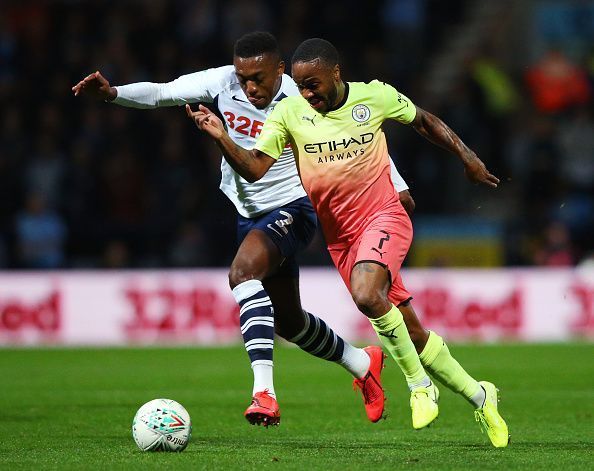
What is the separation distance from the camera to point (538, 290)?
1655cm

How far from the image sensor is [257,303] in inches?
291

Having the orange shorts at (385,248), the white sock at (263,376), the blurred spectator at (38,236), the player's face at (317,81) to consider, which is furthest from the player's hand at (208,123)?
the blurred spectator at (38,236)

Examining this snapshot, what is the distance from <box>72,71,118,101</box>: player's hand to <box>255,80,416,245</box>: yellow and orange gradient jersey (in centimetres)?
113

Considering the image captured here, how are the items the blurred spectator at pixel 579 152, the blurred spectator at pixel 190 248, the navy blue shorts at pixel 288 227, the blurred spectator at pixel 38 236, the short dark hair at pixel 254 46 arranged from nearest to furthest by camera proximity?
the short dark hair at pixel 254 46, the navy blue shorts at pixel 288 227, the blurred spectator at pixel 38 236, the blurred spectator at pixel 190 248, the blurred spectator at pixel 579 152

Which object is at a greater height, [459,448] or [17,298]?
[459,448]

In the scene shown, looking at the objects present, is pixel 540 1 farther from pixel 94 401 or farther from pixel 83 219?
pixel 94 401

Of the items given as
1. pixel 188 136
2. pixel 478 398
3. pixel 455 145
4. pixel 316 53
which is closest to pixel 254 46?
pixel 316 53

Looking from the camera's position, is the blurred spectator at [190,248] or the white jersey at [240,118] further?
the blurred spectator at [190,248]

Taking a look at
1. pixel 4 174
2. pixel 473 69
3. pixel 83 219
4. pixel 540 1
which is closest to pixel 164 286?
pixel 83 219

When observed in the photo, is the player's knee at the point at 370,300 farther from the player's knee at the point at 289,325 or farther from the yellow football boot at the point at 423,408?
the player's knee at the point at 289,325

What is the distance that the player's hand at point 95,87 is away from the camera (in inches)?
294

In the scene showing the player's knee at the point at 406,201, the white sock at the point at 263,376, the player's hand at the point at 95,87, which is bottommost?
the white sock at the point at 263,376

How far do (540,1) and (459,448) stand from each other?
47.7 ft

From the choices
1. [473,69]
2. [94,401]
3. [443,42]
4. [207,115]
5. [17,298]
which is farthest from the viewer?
[443,42]
